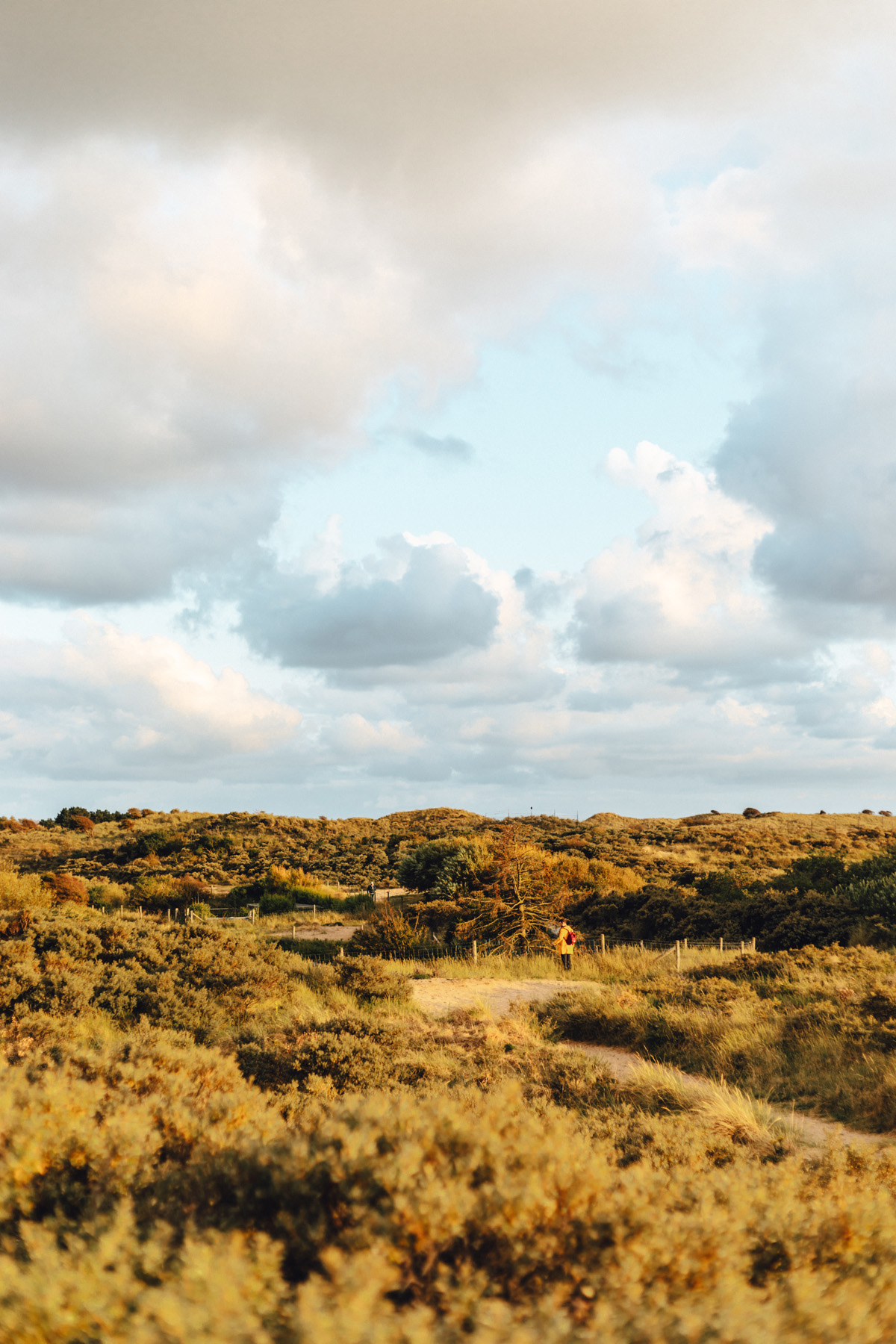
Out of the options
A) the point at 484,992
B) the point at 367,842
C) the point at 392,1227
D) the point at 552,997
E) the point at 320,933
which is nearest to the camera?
the point at 392,1227

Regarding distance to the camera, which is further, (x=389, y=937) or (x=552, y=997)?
(x=389, y=937)

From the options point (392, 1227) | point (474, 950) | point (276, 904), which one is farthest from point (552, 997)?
point (276, 904)

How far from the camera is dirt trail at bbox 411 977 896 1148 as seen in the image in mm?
8836

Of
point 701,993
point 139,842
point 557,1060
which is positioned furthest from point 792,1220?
point 139,842

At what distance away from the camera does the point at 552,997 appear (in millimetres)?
16734

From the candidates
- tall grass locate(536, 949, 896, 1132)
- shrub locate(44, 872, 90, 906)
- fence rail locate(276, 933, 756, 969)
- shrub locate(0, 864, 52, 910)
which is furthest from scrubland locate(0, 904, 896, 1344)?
shrub locate(44, 872, 90, 906)

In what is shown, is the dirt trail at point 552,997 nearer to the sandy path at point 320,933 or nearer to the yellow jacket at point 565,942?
the yellow jacket at point 565,942

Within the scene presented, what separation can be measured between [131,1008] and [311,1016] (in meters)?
2.85

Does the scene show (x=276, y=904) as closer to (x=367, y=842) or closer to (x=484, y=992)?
(x=484, y=992)

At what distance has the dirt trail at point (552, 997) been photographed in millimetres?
8836

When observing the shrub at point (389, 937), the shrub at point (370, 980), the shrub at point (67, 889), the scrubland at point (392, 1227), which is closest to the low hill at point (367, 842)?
the shrub at point (67, 889)

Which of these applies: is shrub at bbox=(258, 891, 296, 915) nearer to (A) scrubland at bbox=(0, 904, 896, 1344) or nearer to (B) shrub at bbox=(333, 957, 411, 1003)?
(B) shrub at bbox=(333, 957, 411, 1003)

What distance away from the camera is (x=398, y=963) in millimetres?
20141

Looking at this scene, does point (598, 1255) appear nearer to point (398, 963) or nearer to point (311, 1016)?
point (311, 1016)
